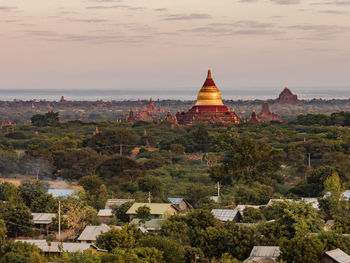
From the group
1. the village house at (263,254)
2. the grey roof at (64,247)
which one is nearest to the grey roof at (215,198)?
the grey roof at (64,247)

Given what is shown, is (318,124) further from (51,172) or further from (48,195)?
(48,195)

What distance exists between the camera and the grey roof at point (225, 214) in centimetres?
3784

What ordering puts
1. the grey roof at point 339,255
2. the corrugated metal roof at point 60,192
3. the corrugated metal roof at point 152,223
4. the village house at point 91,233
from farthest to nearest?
the corrugated metal roof at point 60,192, the corrugated metal roof at point 152,223, the village house at point 91,233, the grey roof at point 339,255

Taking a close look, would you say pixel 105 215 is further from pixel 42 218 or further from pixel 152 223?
pixel 152 223

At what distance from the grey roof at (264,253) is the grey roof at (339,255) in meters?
1.87

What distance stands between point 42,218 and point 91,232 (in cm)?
483

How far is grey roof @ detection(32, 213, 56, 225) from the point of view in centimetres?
3772

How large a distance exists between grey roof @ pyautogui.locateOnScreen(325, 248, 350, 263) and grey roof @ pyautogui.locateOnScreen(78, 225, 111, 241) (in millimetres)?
9117

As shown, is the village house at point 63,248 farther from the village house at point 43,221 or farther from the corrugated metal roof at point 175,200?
the corrugated metal roof at point 175,200

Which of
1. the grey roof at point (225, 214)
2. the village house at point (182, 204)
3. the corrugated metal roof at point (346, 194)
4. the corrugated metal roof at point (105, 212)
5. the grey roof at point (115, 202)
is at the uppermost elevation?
the corrugated metal roof at point (346, 194)

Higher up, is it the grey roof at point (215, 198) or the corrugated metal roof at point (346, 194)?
the corrugated metal roof at point (346, 194)

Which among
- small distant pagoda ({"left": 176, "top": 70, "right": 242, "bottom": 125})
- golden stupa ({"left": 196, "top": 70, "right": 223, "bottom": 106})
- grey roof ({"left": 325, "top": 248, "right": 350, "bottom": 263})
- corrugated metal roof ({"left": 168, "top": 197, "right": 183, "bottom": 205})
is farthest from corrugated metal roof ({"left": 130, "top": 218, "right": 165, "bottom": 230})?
golden stupa ({"left": 196, "top": 70, "right": 223, "bottom": 106})

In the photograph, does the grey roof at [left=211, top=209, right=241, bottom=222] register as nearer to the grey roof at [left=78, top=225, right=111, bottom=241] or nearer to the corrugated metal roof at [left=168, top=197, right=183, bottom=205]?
the corrugated metal roof at [left=168, top=197, right=183, bottom=205]

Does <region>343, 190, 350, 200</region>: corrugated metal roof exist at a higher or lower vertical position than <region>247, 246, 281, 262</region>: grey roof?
lower
